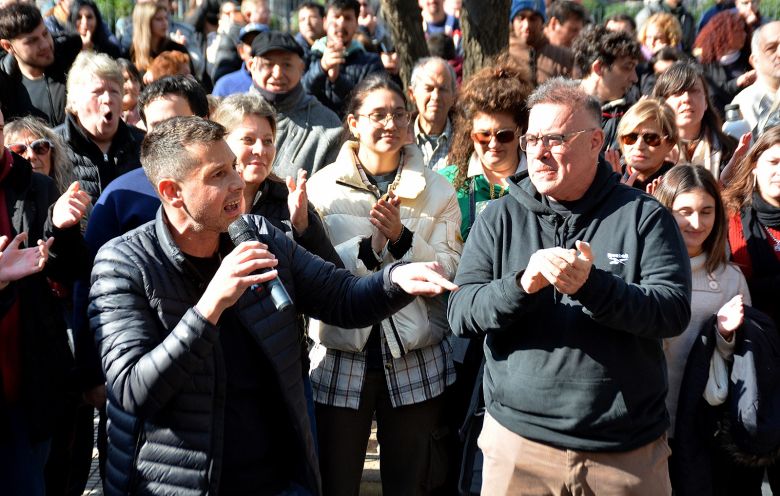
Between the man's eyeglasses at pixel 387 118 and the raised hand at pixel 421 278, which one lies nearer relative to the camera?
the raised hand at pixel 421 278

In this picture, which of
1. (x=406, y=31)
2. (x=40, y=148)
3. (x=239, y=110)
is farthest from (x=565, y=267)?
(x=406, y=31)

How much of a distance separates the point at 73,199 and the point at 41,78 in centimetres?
368

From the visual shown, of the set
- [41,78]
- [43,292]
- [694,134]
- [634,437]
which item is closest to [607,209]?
[634,437]

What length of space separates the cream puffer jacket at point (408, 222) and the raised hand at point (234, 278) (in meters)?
1.46

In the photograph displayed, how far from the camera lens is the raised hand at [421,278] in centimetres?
296

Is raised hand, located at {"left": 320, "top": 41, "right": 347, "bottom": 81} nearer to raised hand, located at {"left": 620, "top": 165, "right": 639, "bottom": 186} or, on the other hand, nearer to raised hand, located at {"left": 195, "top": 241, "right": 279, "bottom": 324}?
raised hand, located at {"left": 620, "top": 165, "right": 639, "bottom": 186}

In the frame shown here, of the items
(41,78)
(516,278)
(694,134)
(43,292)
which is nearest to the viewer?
(516,278)

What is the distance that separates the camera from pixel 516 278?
119 inches

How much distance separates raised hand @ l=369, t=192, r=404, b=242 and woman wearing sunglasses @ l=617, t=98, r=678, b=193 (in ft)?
5.03

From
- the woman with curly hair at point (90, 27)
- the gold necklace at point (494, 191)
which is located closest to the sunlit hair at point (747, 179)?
the gold necklace at point (494, 191)

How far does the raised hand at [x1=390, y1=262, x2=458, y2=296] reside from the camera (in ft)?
9.70

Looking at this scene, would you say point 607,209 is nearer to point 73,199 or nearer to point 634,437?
point 634,437

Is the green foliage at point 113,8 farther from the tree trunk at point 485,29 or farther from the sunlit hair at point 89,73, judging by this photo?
the sunlit hair at point 89,73

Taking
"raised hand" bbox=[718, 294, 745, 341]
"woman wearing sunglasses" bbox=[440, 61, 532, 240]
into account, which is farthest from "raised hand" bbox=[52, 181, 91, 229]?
"raised hand" bbox=[718, 294, 745, 341]
